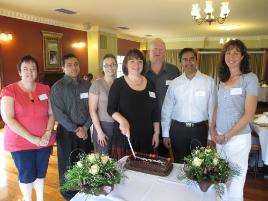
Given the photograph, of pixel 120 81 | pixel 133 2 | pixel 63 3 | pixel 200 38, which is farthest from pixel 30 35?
pixel 200 38

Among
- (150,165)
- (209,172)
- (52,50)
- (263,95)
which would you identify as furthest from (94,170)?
(263,95)

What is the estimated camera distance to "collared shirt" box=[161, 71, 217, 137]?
213 cm

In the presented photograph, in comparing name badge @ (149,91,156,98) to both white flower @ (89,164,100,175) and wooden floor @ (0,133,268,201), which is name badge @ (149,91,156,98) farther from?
wooden floor @ (0,133,268,201)

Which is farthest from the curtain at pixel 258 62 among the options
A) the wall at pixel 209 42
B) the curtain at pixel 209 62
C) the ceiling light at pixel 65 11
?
the ceiling light at pixel 65 11

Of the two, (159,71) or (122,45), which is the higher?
(122,45)

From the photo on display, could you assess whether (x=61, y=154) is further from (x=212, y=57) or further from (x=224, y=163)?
(x=212, y=57)

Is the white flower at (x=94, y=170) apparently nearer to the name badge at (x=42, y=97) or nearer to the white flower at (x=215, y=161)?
the white flower at (x=215, y=161)

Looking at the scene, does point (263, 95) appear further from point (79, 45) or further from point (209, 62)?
point (79, 45)

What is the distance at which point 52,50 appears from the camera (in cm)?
725

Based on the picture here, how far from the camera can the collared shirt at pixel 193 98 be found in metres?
2.13

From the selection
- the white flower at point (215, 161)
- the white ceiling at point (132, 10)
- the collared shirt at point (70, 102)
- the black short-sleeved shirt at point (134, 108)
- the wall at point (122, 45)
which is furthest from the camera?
the wall at point (122, 45)

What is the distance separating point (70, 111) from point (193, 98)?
113 cm

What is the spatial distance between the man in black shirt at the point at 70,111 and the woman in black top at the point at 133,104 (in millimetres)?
525

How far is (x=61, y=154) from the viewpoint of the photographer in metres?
2.33
